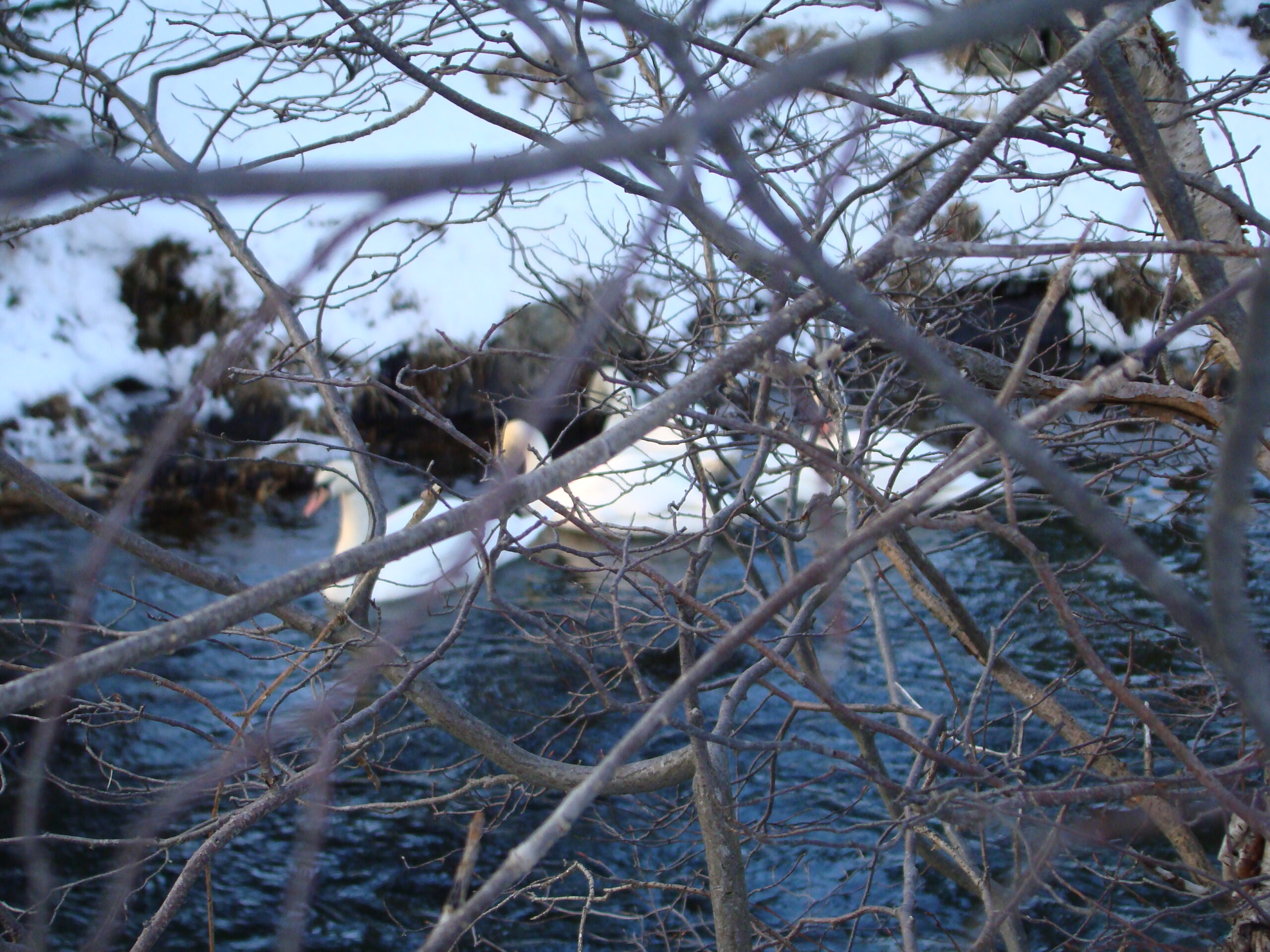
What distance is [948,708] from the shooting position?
4.18 metres

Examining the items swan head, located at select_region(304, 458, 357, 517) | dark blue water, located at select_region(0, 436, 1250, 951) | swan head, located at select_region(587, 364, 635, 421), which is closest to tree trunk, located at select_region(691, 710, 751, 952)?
dark blue water, located at select_region(0, 436, 1250, 951)

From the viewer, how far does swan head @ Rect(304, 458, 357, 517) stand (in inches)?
237

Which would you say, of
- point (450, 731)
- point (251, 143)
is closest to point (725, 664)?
point (450, 731)

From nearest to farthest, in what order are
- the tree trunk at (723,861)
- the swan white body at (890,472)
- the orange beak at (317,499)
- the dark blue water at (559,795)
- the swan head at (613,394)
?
the swan head at (613,394), the tree trunk at (723,861), the dark blue water at (559,795), the swan white body at (890,472), the orange beak at (317,499)

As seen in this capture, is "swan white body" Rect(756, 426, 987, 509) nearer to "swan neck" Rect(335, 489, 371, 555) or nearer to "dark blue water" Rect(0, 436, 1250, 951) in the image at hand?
"dark blue water" Rect(0, 436, 1250, 951)

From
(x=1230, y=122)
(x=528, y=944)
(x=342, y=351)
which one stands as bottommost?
(x=528, y=944)

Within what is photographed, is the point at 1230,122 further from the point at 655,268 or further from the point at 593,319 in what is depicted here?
the point at 593,319

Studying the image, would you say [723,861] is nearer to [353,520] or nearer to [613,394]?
[613,394]

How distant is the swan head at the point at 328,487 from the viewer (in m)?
6.02

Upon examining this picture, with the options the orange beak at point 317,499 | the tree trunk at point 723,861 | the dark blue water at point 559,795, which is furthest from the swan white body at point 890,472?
the orange beak at point 317,499

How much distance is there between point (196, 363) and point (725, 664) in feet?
17.8

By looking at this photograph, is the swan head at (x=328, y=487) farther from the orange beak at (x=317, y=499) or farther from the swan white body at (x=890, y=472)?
the swan white body at (x=890, y=472)

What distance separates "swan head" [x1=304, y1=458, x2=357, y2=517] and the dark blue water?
81 cm

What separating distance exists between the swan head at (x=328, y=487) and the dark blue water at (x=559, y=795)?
2.66 feet
